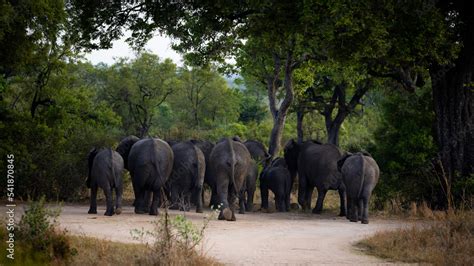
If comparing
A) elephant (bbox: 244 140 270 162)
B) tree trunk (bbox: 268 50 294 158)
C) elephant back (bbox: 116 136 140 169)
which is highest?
tree trunk (bbox: 268 50 294 158)

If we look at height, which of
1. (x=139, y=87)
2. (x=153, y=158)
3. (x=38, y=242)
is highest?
(x=139, y=87)

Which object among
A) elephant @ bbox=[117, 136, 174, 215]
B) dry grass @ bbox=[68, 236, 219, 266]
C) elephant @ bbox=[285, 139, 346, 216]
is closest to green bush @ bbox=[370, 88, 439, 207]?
elephant @ bbox=[285, 139, 346, 216]

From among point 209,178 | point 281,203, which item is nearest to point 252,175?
point 281,203

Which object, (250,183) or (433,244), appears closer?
(433,244)

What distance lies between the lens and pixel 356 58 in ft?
58.6

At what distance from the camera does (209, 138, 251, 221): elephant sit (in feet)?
56.0

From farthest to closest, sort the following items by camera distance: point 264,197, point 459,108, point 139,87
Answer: point 139,87 → point 264,197 → point 459,108

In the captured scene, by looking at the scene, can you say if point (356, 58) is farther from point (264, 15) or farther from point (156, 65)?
point (156, 65)

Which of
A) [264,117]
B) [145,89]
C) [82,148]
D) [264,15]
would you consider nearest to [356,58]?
[264,15]

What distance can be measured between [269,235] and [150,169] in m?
4.96

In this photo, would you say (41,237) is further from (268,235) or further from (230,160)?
(230,160)

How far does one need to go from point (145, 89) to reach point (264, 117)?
23081 mm

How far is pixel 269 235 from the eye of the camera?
13.2 m

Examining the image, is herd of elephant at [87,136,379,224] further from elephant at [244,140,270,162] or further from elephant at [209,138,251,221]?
elephant at [244,140,270,162]
